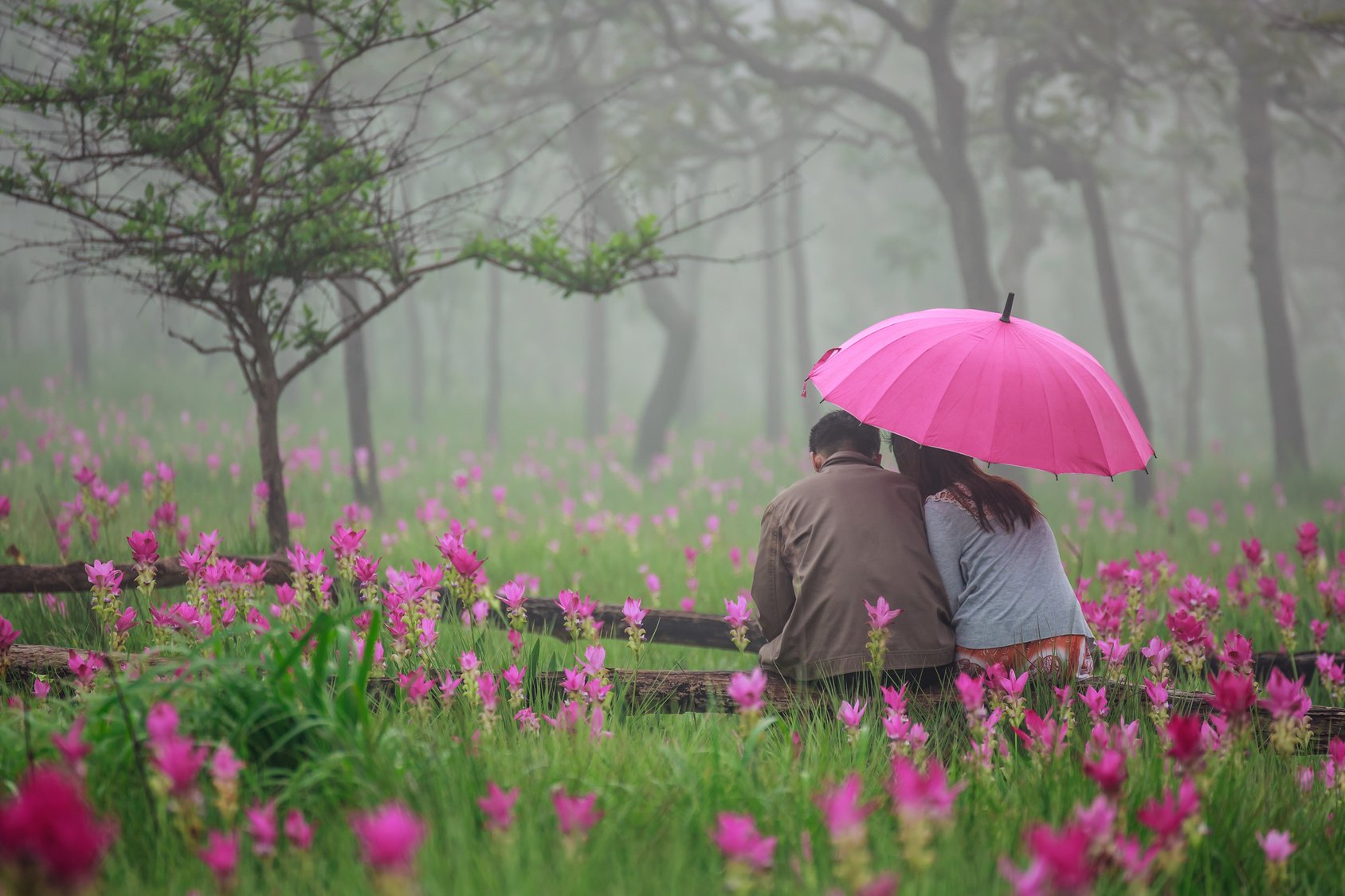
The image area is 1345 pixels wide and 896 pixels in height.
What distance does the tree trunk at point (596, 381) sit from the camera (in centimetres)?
1823

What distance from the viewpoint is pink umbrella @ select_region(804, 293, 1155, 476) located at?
3193 mm

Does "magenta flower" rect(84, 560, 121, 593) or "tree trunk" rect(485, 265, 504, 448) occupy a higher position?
"tree trunk" rect(485, 265, 504, 448)

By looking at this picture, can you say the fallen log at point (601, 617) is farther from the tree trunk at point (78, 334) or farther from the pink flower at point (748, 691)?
the tree trunk at point (78, 334)

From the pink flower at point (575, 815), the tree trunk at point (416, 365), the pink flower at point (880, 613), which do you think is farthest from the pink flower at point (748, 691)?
the tree trunk at point (416, 365)

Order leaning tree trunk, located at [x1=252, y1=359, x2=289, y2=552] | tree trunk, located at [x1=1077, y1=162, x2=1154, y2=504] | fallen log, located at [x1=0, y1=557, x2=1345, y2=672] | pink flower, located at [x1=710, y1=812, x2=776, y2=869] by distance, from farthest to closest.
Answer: tree trunk, located at [x1=1077, y1=162, x2=1154, y2=504]
leaning tree trunk, located at [x1=252, y1=359, x2=289, y2=552]
fallen log, located at [x1=0, y1=557, x2=1345, y2=672]
pink flower, located at [x1=710, y1=812, x2=776, y2=869]

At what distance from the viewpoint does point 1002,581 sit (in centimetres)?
337

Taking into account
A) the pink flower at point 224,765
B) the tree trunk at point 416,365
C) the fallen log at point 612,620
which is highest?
the tree trunk at point 416,365

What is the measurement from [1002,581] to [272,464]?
13.9 feet

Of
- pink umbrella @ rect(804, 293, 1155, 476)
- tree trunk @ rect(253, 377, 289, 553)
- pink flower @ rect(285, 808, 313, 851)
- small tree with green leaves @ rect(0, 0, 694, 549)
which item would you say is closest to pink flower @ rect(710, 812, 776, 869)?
pink flower @ rect(285, 808, 313, 851)

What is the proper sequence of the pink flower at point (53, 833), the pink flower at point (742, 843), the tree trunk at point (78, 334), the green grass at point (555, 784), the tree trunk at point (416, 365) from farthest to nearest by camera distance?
the tree trunk at point (416, 365)
the tree trunk at point (78, 334)
the green grass at point (555, 784)
the pink flower at point (742, 843)
the pink flower at point (53, 833)

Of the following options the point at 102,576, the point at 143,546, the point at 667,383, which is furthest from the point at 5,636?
the point at 667,383

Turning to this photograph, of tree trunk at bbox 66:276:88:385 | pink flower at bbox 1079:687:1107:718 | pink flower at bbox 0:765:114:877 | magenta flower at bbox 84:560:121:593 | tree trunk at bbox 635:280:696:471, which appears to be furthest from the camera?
tree trunk at bbox 66:276:88:385

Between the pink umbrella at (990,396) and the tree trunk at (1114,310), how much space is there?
8720 mm

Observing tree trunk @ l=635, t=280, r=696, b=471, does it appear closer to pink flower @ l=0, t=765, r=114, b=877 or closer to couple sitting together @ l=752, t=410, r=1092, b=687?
couple sitting together @ l=752, t=410, r=1092, b=687
